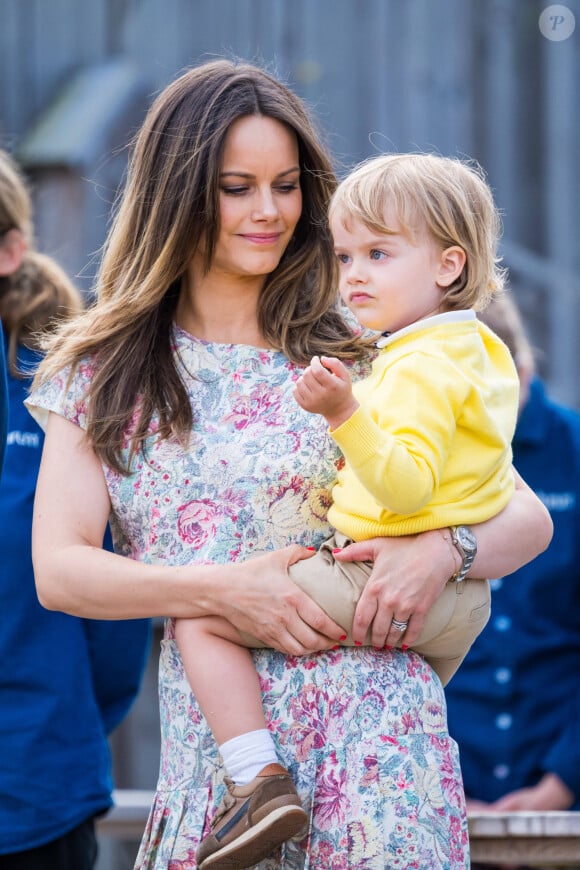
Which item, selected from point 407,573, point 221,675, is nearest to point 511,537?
point 407,573

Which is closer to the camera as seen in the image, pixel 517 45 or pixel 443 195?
pixel 443 195

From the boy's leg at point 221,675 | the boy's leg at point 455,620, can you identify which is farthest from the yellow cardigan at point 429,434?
the boy's leg at point 221,675

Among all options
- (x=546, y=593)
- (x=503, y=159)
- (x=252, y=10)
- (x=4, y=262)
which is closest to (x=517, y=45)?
(x=503, y=159)

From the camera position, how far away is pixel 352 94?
16.4 ft

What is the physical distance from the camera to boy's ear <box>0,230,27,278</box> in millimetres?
3094

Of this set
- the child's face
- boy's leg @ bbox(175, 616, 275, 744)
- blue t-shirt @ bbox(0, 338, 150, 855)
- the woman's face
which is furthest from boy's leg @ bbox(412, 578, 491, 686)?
blue t-shirt @ bbox(0, 338, 150, 855)

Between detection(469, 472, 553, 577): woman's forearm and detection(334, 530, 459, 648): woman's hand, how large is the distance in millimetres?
75

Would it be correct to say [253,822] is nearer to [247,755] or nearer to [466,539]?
[247,755]

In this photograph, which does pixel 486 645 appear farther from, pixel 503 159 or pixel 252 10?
pixel 252 10

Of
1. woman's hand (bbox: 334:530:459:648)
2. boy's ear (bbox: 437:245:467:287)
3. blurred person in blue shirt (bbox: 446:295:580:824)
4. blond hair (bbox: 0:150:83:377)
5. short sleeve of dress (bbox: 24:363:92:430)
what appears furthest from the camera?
blurred person in blue shirt (bbox: 446:295:580:824)

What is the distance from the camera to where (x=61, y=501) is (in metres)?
2.28

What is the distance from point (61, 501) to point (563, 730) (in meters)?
1.93

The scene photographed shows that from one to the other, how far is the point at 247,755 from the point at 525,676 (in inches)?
68.3

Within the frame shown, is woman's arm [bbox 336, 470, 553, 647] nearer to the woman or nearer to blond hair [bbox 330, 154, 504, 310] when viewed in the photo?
A: the woman
